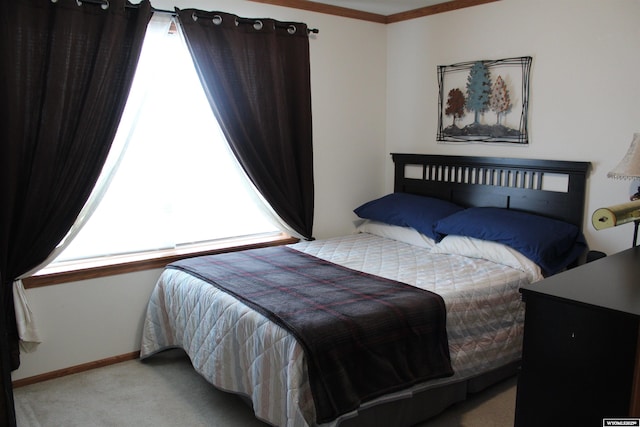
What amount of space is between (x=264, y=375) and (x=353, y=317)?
460 millimetres

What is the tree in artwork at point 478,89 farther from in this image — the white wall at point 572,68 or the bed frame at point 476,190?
the bed frame at point 476,190

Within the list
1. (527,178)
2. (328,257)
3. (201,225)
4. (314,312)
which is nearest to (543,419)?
(314,312)

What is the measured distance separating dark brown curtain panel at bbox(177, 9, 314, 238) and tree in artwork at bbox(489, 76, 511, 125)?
1309mm

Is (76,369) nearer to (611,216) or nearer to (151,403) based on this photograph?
(151,403)

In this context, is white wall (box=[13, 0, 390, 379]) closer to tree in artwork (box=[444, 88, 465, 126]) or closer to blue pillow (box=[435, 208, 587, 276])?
tree in artwork (box=[444, 88, 465, 126])

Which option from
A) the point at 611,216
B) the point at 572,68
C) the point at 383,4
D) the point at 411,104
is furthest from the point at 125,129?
the point at 572,68

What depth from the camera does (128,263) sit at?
3.31 metres

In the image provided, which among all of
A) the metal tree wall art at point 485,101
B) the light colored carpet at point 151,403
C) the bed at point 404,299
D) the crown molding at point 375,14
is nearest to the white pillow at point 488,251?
the bed at point 404,299

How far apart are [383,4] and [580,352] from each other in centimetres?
306

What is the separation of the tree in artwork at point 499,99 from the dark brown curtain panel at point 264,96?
131cm

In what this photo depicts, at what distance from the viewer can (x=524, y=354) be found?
6.42ft

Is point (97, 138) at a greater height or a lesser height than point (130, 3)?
lesser

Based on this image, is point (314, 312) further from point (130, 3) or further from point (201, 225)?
point (130, 3)

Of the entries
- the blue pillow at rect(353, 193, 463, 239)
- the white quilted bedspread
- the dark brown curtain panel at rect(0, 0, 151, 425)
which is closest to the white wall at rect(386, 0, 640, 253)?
the blue pillow at rect(353, 193, 463, 239)
